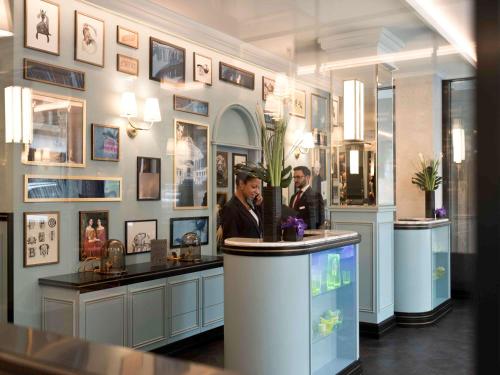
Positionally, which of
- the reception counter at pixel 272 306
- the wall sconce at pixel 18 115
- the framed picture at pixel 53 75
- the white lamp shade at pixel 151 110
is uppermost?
the framed picture at pixel 53 75

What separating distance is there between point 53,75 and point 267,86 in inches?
134

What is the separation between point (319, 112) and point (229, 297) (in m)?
4.82

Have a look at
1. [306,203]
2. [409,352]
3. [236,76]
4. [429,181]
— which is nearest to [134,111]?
[236,76]

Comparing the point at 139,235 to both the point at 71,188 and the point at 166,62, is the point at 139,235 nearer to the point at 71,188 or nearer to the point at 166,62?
the point at 71,188

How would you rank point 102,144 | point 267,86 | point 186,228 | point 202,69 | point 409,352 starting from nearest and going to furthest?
point 102,144 < point 409,352 < point 186,228 < point 202,69 < point 267,86

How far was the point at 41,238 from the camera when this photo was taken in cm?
410

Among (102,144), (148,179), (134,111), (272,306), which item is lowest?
(272,306)

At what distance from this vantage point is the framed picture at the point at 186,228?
552cm

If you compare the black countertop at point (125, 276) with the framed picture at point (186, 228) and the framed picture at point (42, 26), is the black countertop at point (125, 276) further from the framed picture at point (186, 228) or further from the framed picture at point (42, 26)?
the framed picture at point (42, 26)

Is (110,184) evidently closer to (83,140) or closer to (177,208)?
(83,140)

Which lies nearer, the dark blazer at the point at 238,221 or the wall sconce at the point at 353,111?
the dark blazer at the point at 238,221

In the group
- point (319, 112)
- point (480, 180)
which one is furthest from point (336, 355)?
point (319, 112)

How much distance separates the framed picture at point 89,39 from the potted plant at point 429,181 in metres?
4.73

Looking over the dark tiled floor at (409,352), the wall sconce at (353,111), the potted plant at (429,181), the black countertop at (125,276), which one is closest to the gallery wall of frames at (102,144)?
the black countertop at (125,276)
